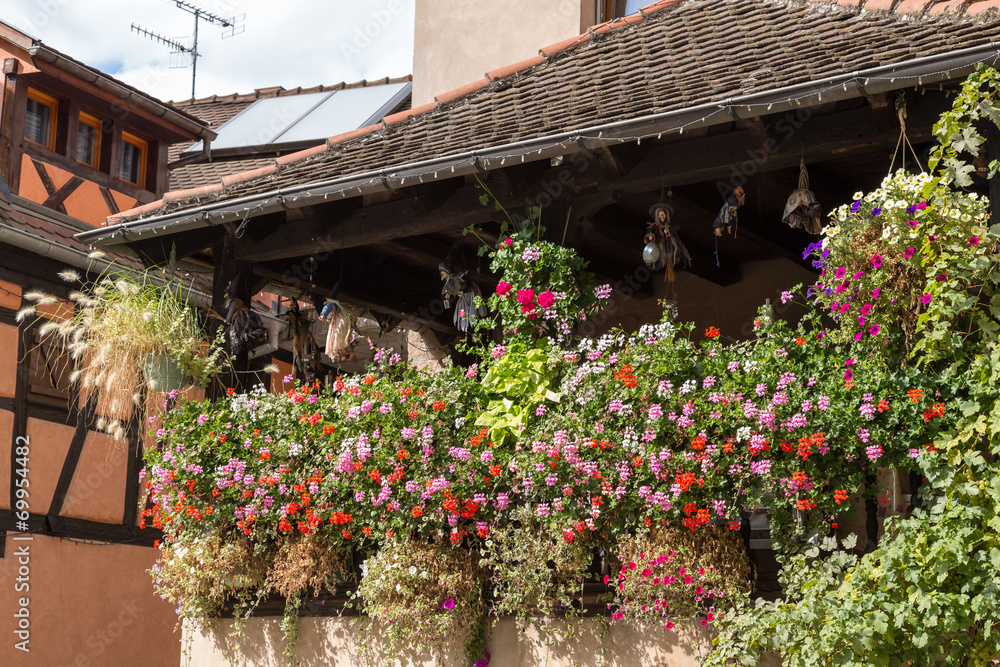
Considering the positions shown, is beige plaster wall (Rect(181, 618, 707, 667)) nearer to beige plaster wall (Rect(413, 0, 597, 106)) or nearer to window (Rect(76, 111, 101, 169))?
beige plaster wall (Rect(413, 0, 597, 106))

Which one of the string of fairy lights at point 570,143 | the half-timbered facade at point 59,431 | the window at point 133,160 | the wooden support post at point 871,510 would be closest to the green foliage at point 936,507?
the wooden support post at point 871,510

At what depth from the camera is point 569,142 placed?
578 centimetres

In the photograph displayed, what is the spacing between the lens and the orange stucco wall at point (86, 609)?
380 inches

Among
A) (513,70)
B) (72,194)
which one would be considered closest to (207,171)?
(72,194)

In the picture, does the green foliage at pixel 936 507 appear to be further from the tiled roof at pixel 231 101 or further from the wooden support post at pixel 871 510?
the tiled roof at pixel 231 101

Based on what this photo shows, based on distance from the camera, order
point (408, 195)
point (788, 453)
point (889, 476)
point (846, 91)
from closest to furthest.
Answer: point (788, 453) < point (846, 91) < point (889, 476) < point (408, 195)

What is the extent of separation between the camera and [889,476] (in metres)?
6.08

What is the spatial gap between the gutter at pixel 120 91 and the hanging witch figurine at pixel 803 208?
764 cm

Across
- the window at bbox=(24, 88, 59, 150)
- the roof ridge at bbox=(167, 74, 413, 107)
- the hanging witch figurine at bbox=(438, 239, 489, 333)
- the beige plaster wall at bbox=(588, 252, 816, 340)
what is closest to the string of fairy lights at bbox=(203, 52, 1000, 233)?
the hanging witch figurine at bbox=(438, 239, 489, 333)

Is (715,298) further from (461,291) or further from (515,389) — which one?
(515,389)

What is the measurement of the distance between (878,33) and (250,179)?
4.04 m

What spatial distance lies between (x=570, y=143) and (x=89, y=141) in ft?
24.2

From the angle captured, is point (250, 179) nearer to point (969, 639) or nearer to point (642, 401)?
point (642, 401)

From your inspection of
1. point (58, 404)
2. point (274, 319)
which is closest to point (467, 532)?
point (274, 319)
